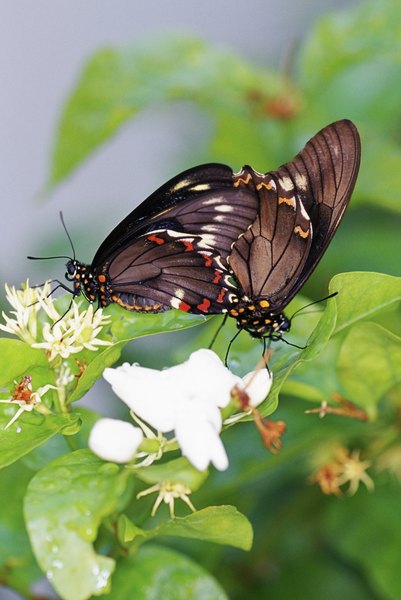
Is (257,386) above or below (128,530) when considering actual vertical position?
above

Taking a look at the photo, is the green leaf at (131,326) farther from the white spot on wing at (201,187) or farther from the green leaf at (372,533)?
the green leaf at (372,533)

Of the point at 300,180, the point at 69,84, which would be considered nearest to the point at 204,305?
the point at 300,180

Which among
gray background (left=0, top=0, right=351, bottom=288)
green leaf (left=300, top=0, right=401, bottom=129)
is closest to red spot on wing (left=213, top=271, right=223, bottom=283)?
green leaf (left=300, top=0, right=401, bottom=129)

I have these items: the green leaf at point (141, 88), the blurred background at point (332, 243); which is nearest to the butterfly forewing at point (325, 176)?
the blurred background at point (332, 243)

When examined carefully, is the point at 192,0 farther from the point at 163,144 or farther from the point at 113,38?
the point at 163,144

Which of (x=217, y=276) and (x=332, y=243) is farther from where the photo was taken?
(x=332, y=243)

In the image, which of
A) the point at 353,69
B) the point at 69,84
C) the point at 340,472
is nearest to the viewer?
the point at 340,472

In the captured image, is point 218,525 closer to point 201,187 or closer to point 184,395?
point 184,395
